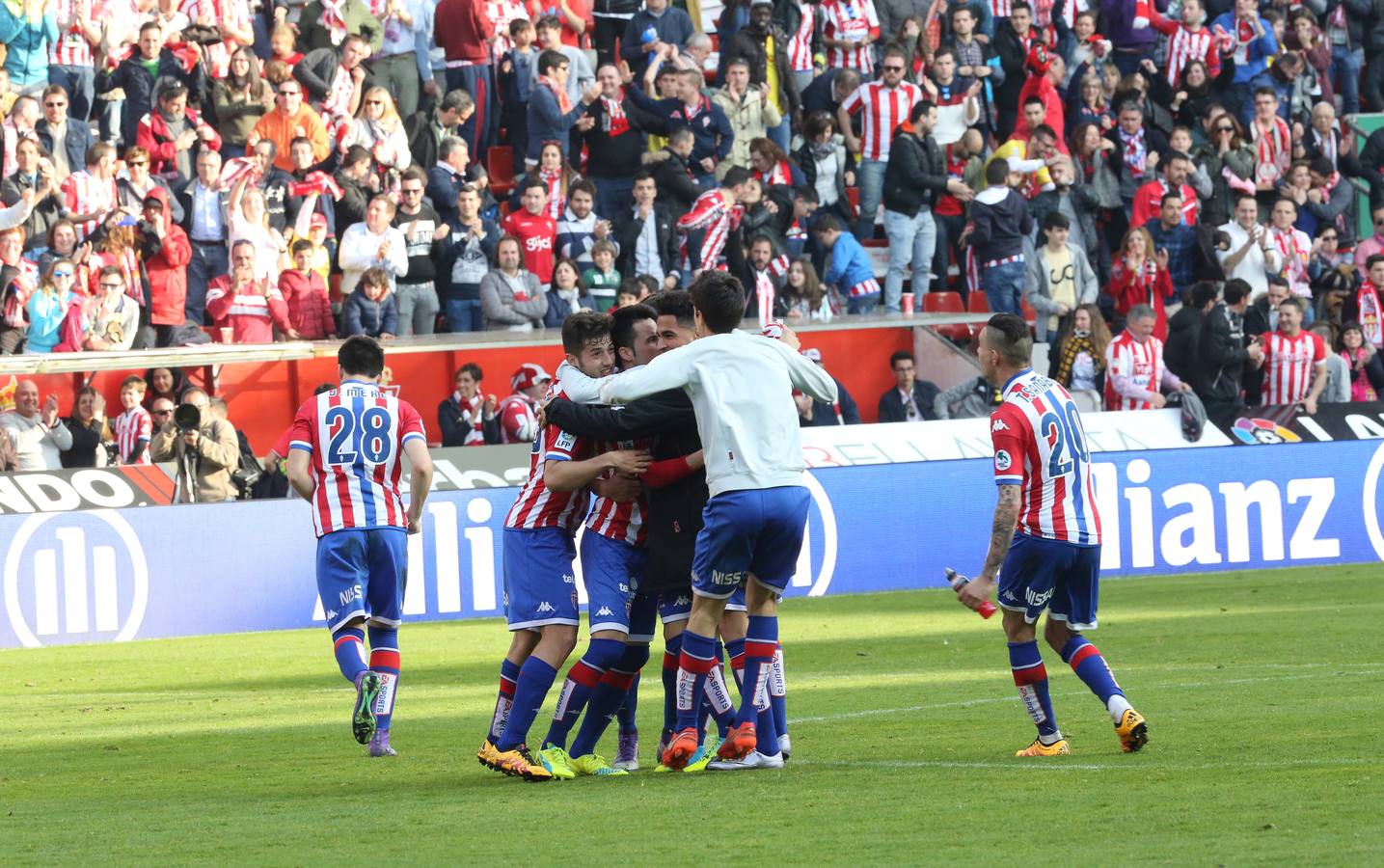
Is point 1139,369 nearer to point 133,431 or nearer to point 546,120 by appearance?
point 546,120

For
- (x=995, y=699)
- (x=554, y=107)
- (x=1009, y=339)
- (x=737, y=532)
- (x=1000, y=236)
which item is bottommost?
(x=995, y=699)

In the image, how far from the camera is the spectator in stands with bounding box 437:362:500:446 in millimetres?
21047

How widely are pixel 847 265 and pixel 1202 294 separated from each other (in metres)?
3.97

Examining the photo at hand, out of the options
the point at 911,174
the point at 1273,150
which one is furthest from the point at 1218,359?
the point at 1273,150

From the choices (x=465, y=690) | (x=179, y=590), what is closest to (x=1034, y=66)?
(x=179, y=590)

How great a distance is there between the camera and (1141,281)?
81.7 feet

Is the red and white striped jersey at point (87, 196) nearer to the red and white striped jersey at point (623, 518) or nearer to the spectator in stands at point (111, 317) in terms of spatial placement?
the spectator in stands at point (111, 317)

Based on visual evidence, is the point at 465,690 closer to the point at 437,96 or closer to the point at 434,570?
the point at 434,570

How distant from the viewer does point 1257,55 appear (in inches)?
1106

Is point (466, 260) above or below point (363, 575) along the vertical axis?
above

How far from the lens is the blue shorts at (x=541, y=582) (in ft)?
29.8

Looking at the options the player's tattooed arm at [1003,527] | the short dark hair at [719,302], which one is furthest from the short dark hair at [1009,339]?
the short dark hair at [719,302]

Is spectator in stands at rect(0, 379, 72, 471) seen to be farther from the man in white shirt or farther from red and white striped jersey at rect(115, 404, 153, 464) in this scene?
the man in white shirt

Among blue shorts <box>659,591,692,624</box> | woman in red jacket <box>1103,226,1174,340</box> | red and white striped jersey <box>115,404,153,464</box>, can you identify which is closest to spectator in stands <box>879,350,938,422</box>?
woman in red jacket <box>1103,226,1174,340</box>
